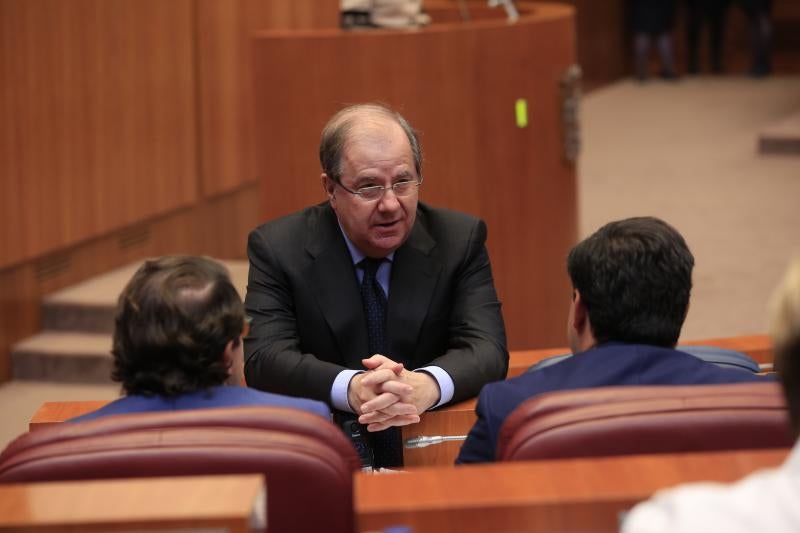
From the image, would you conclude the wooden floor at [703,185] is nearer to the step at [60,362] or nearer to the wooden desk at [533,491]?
the step at [60,362]

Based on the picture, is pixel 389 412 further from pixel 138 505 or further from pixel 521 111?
pixel 521 111

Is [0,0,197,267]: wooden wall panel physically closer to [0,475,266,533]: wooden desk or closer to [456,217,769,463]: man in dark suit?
[456,217,769,463]: man in dark suit

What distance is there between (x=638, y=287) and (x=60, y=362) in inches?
149

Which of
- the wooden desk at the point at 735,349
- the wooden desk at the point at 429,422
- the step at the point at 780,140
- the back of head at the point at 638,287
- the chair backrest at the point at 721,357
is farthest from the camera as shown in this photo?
the step at the point at 780,140

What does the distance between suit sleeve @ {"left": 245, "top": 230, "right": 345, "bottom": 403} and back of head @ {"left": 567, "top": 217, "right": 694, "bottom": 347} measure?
0.74 m

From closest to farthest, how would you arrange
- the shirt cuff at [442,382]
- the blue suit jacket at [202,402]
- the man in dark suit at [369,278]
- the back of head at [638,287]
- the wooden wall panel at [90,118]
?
the blue suit jacket at [202,402] → the back of head at [638,287] → the shirt cuff at [442,382] → the man in dark suit at [369,278] → the wooden wall panel at [90,118]

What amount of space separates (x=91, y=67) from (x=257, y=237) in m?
3.12

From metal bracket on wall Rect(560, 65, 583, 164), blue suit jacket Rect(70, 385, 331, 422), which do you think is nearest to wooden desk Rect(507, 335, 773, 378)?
blue suit jacket Rect(70, 385, 331, 422)

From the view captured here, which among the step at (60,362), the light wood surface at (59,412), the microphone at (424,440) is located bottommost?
the step at (60,362)

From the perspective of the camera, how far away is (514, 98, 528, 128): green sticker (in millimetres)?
5273

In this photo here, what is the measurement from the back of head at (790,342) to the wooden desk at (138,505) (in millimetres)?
610

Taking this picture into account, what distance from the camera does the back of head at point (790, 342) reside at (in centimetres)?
131

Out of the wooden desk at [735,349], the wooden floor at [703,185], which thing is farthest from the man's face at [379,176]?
the wooden floor at [703,185]

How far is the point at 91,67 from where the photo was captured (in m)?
5.86
